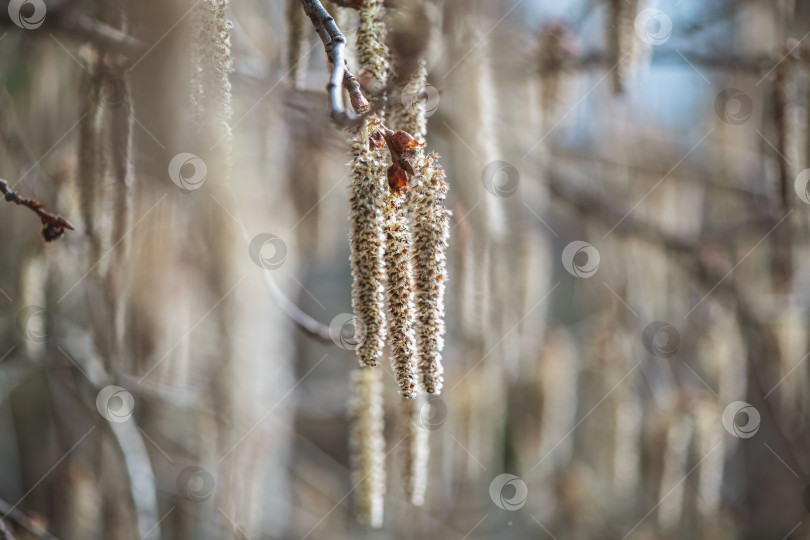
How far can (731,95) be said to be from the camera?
2762 mm

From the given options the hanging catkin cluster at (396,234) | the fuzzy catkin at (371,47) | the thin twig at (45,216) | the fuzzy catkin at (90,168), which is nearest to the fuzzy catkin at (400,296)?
the hanging catkin cluster at (396,234)

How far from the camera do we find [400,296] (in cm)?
65

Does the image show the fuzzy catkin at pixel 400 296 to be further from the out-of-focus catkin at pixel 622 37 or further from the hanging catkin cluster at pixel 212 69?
the out-of-focus catkin at pixel 622 37

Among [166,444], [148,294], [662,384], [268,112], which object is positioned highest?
[662,384]

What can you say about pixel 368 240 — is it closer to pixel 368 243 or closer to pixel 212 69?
pixel 368 243

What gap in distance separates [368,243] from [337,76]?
7.1 inches

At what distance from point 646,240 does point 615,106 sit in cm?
69

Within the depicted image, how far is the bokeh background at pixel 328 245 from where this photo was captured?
1.23m

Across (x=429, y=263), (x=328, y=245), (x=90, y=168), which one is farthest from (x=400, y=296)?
(x=328, y=245)

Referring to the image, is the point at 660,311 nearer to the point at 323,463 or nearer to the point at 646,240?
the point at 646,240

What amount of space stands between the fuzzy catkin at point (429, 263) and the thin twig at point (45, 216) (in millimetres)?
482

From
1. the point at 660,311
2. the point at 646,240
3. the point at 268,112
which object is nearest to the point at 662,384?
the point at 660,311

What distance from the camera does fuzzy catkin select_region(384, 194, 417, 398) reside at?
2.05 ft

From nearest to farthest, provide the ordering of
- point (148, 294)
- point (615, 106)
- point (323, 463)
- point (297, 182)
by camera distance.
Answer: point (148, 294) < point (297, 182) < point (615, 106) < point (323, 463)
